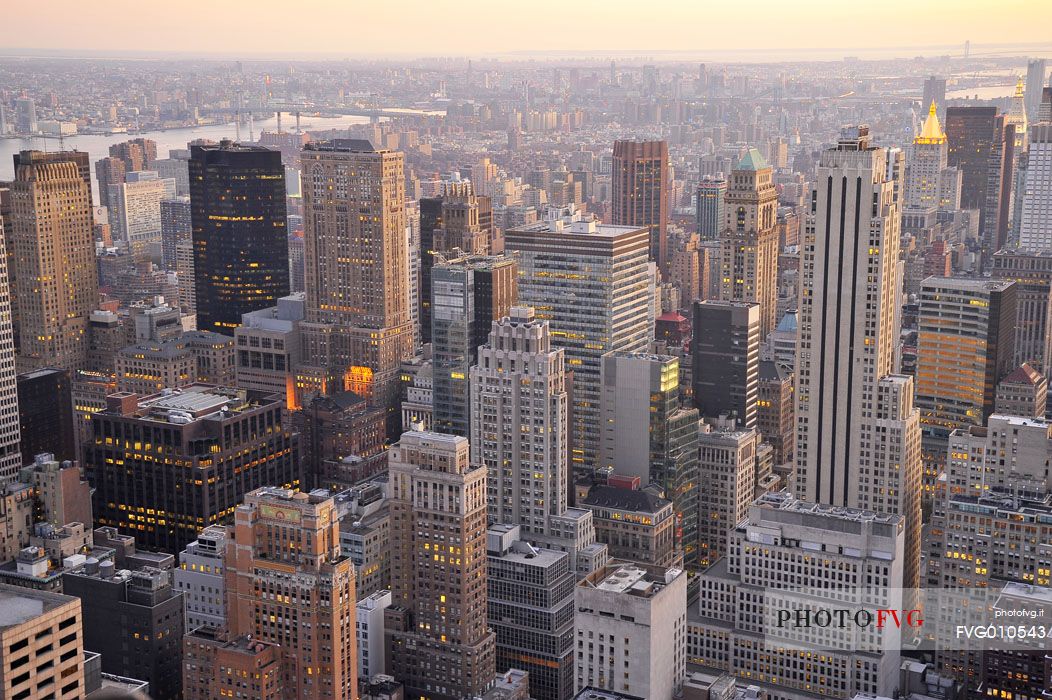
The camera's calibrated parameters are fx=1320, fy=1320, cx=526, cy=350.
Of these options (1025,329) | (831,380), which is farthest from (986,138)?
(831,380)

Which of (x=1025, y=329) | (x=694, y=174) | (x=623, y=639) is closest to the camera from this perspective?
(x=623, y=639)

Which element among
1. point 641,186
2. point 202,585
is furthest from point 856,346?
point 641,186

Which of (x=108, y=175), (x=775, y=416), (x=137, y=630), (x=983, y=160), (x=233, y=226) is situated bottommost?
(x=137, y=630)

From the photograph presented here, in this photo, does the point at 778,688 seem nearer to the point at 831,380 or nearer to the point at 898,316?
the point at 831,380

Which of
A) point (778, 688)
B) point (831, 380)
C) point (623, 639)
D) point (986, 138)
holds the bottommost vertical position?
point (778, 688)

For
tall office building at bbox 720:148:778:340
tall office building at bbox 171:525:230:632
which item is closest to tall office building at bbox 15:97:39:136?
tall office building at bbox 171:525:230:632

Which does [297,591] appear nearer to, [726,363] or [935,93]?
[726,363]

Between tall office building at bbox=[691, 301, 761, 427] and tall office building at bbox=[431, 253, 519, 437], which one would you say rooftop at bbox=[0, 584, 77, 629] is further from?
tall office building at bbox=[691, 301, 761, 427]

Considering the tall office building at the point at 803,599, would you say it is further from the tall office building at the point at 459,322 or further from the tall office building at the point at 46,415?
the tall office building at the point at 46,415
